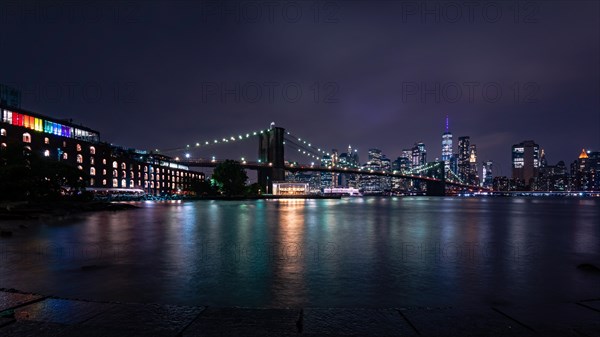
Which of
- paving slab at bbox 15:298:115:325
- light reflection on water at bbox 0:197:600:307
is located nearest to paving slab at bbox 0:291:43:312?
paving slab at bbox 15:298:115:325

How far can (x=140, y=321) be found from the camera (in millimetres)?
6176

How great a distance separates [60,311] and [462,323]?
23.0 feet

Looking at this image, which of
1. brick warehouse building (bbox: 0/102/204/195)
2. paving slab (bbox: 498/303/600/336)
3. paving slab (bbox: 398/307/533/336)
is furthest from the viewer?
brick warehouse building (bbox: 0/102/204/195)

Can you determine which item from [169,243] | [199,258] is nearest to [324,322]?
[199,258]

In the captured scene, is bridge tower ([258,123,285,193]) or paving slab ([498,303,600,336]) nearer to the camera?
paving slab ([498,303,600,336])

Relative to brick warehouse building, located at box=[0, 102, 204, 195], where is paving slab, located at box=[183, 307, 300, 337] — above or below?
below

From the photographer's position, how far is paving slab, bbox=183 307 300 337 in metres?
5.44

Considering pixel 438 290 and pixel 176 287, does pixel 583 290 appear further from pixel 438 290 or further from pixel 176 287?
pixel 176 287

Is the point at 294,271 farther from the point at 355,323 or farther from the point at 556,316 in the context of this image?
the point at 556,316

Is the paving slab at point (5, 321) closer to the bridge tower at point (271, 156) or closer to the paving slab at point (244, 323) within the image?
the paving slab at point (244, 323)

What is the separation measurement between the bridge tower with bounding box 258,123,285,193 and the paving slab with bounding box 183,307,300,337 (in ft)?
450

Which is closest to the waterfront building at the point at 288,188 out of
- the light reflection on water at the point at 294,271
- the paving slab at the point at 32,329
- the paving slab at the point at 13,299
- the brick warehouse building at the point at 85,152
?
the brick warehouse building at the point at 85,152

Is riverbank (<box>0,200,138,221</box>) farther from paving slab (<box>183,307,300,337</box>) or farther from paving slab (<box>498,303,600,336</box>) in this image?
paving slab (<box>498,303,600,336</box>)

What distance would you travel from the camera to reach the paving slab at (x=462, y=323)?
590 cm
